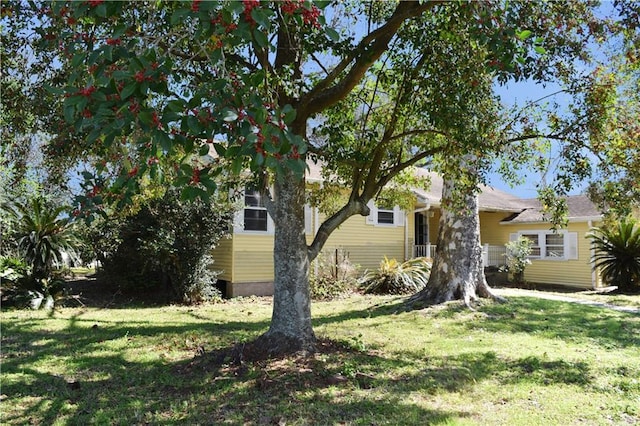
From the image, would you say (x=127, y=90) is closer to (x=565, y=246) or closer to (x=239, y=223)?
(x=239, y=223)

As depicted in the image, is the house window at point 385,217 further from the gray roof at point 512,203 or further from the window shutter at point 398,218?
the gray roof at point 512,203

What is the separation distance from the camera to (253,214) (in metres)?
14.1

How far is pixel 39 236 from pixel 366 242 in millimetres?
9989

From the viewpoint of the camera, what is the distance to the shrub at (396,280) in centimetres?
1376

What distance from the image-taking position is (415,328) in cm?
842

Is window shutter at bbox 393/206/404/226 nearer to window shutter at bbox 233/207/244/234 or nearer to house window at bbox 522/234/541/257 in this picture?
house window at bbox 522/234/541/257

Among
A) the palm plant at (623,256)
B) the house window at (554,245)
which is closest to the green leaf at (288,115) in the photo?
the palm plant at (623,256)

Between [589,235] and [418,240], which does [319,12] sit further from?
[418,240]

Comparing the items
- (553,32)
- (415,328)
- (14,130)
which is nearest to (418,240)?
(415,328)

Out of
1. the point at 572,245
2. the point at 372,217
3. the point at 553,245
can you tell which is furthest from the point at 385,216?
the point at 572,245

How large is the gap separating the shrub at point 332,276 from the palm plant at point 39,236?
20.7 feet

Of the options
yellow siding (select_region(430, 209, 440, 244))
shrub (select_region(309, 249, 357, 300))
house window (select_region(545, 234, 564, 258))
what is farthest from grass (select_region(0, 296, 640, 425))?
yellow siding (select_region(430, 209, 440, 244))

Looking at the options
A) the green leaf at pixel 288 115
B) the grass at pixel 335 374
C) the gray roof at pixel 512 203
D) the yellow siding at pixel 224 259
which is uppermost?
the gray roof at pixel 512 203

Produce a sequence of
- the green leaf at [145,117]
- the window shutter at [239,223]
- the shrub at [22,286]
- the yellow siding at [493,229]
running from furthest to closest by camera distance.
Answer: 1. the yellow siding at [493,229]
2. the window shutter at [239,223]
3. the shrub at [22,286]
4. the green leaf at [145,117]
